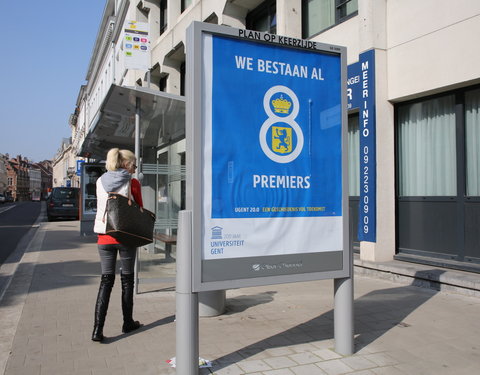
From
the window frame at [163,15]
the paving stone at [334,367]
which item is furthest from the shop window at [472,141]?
the window frame at [163,15]

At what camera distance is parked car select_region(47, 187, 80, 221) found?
24.9 meters

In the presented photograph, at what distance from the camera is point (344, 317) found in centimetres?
387

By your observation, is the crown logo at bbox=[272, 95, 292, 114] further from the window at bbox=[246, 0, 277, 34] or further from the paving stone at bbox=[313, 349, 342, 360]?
the window at bbox=[246, 0, 277, 34]

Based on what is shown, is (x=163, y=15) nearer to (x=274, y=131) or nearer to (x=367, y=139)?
(x=367, y=139)

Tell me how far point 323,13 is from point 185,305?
27.8ft

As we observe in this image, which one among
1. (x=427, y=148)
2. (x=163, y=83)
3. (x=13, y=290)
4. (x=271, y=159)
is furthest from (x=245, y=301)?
(x=163, y=83)

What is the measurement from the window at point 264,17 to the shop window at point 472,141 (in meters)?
6.03

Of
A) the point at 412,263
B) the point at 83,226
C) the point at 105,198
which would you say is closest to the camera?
the point at 105,198

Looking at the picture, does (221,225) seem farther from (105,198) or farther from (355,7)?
(355,7)

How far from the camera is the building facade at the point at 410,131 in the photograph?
682cm

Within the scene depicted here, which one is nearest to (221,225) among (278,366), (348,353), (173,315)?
(278,366)

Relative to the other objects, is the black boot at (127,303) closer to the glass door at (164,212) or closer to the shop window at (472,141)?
the glass door at (164,212)

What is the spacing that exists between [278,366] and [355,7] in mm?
7560

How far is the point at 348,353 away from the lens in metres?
3.85
